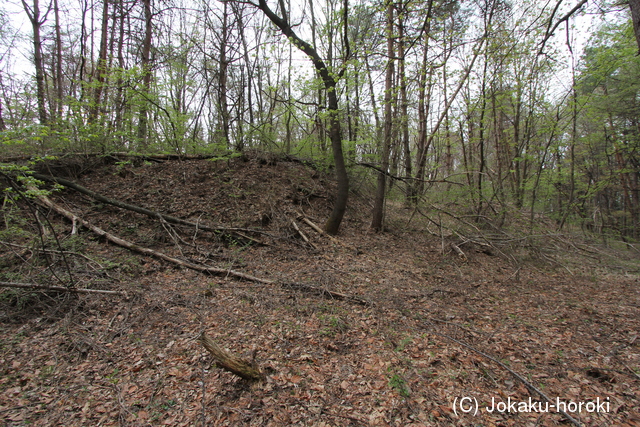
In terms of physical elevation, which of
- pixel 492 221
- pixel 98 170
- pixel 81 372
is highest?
pixel 98 170

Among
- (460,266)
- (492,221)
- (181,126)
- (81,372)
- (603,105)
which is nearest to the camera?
(81,372)

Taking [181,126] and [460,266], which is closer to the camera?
[460,266]

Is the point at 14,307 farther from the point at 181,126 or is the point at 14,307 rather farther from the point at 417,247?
the point at 417,247

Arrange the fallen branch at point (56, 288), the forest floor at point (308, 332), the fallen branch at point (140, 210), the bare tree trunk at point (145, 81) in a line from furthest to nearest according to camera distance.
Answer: the bare tree trunk at point (145, 81)
the fallen branch at point (140, 210)
the fallen branch at point (56, 288)
the forest floor at point (308, 332)

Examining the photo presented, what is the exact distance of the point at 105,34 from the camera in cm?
1115

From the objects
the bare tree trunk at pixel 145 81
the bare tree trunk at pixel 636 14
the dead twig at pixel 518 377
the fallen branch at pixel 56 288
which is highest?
the bare tree trunk at pixel 145 81

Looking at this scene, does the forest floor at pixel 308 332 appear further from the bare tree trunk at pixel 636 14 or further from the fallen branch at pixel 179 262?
the bare tree trunk at pixel 636 14

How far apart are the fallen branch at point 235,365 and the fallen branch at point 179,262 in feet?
6.86

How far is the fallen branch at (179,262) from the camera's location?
4914mm

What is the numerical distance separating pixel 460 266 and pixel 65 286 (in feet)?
27.0

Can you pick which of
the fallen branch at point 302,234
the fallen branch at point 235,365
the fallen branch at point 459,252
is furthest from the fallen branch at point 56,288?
the fallen branch at point 459,252

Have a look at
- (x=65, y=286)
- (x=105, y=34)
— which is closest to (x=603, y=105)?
(x=65, y=286)

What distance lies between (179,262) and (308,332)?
354 cm

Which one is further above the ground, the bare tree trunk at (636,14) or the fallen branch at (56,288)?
the bare tree trunk at (636,14)
